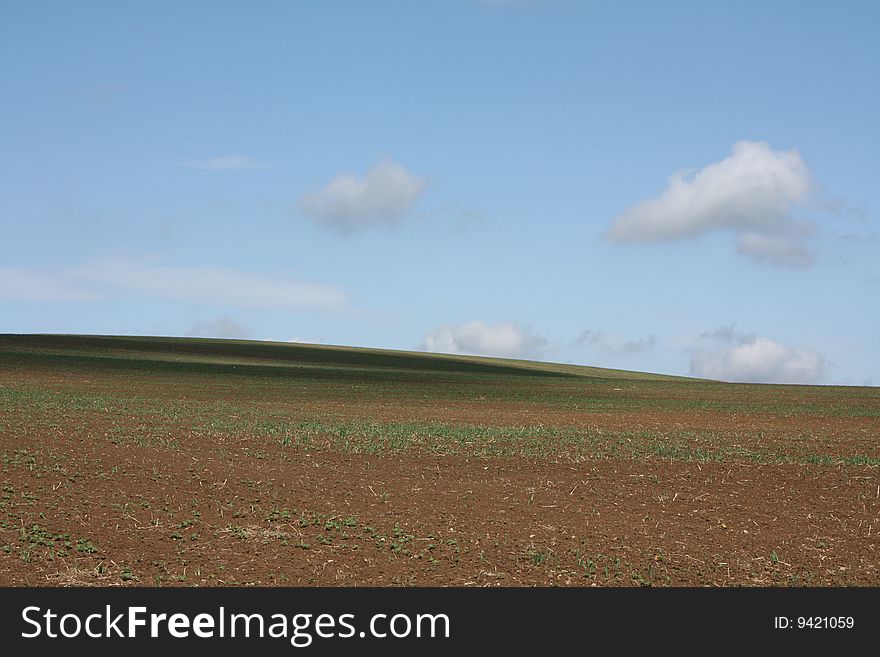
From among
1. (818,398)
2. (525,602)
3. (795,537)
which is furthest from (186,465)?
(818,398)

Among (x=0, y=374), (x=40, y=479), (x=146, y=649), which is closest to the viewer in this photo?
(x=146, y=649)

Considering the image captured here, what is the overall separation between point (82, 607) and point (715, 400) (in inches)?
1637

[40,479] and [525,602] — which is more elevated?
[40,479]

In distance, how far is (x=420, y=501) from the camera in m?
16.4

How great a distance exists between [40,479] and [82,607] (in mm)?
5756

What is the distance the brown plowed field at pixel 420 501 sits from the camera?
43.3 ft

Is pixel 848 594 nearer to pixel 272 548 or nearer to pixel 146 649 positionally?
pixel 272 548

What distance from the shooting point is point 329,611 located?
1170cm

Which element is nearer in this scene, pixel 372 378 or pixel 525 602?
pixel 525 602

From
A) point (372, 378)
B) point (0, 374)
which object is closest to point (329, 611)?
point (0, 374)

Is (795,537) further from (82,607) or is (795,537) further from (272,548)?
(82,607)

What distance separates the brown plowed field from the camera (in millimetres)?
13195

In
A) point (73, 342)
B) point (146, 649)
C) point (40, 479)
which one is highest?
point (73, 342)

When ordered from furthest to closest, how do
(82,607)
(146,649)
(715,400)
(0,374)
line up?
(715,400) < (0,374) < (82,607) < (146,649)
